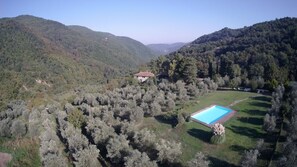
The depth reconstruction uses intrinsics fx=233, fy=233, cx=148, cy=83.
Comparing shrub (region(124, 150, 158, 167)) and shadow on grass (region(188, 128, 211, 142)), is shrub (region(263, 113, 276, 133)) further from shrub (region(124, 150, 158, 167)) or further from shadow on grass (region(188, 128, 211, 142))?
shrub (region(124, 150, 158, 167))

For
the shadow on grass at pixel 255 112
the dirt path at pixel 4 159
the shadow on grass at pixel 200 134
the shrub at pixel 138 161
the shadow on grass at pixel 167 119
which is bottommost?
the dirt path at pixel 4 159

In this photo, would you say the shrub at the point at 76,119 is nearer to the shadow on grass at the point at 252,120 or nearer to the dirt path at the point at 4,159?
the dirt path at the point at 4,159

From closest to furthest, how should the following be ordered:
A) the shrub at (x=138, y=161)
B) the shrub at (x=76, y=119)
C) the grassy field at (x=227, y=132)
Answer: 1. the shrub at (x=138, y=161)
2. the grassy field at (x=227, y=132)
3. the shrub at (x=76, y=119)

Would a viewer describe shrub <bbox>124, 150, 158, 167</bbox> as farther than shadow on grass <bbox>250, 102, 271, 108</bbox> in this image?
No

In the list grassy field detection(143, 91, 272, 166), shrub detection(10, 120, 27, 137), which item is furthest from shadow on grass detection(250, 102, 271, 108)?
shrub detection(10, 120, 27, 137)

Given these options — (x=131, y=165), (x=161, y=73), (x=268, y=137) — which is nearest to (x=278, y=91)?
(x=268, y=137)

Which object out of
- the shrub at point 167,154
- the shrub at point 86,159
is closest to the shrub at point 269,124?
the shrub at point 167,154

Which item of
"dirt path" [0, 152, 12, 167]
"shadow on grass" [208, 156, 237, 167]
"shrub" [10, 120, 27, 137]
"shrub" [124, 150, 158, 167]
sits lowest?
"dirt path" [0, 152, 12, 167]

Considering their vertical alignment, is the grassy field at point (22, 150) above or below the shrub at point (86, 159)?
below

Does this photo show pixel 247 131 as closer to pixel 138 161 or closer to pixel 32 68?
pixel 138 161
